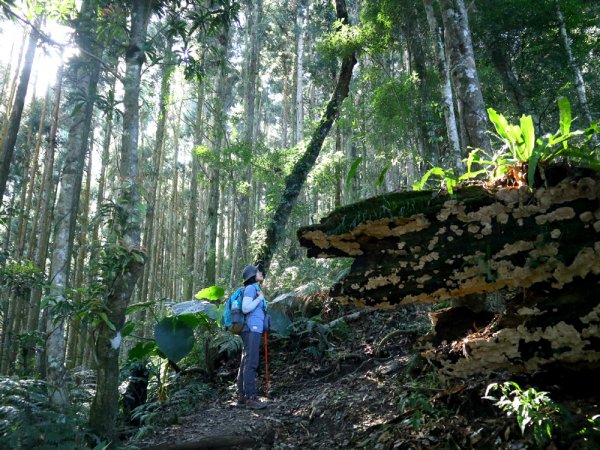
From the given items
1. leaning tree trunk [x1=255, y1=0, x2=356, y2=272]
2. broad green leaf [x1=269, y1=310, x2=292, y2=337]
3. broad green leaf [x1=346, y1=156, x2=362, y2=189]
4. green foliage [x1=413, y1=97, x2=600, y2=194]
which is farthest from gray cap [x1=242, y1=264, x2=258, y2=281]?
green foliage [x1=413, y1=97, x2=600, y2=194]

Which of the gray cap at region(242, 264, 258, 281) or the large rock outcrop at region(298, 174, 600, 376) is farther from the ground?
the gray cap at region(242, 264, 258, 281)

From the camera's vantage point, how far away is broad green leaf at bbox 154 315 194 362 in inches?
251

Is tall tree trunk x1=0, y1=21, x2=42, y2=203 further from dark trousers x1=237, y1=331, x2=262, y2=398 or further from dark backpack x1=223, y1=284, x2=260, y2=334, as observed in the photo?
dark trousers x1=237, y1=331, x2=262, y2=398

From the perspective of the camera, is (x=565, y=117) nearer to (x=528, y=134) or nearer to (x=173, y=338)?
(x=528, y=134)

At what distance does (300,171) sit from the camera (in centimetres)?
979

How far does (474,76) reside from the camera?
15.9ft

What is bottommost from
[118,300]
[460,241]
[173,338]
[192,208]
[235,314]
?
[173,338]

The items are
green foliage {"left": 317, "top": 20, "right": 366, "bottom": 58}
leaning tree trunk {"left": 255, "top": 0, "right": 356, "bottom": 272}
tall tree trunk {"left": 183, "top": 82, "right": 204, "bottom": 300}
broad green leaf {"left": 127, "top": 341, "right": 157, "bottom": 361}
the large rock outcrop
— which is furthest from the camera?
tall tree trunk {"left": 183, "top": 82, "right": 204, "bottom": 300}

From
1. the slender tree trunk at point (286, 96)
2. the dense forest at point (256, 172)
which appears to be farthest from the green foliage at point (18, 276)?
the slender tree trunk at point (286, 96)

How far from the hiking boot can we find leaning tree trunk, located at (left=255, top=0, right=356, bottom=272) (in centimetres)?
374

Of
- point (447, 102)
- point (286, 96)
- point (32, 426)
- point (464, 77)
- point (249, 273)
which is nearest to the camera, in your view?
point (32, 426)

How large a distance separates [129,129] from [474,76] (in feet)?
12.6

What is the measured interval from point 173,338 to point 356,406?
3.31 m

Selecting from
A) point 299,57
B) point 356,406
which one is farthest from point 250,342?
point 299,57
